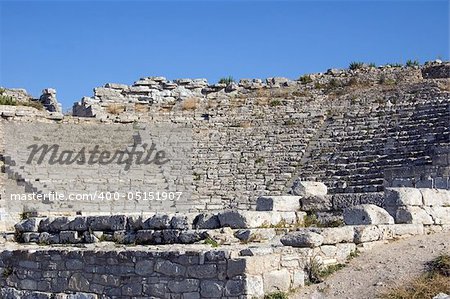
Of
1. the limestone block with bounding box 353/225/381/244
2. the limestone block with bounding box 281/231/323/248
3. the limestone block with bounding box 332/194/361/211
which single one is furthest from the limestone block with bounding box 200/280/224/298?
the limestone block with bounding box 332/194/361/211

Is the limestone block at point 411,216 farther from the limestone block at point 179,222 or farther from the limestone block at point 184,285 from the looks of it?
the limestone block at point 184,285

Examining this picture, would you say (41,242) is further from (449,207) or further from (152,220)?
(449,207)

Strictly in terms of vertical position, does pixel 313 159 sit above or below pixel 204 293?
Result: above

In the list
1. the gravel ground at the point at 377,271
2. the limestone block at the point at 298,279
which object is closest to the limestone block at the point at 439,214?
the gravel ground at the point at 377,271

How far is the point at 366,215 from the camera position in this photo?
885 centimetres

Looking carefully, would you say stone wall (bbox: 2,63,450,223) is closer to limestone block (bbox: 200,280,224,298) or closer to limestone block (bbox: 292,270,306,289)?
limestone block (bbox: 292,270,306,289)

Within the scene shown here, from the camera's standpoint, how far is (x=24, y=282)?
31.7ft

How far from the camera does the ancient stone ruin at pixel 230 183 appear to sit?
7.96m

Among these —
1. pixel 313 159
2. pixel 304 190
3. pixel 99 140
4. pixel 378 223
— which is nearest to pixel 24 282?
pixel 304 190

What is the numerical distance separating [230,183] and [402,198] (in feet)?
37.5

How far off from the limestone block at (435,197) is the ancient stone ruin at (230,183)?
0.02m

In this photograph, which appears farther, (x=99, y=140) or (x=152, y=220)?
(x=99, y=140)

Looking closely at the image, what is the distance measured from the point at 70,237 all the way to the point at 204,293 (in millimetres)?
3123

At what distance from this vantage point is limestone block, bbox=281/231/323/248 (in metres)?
7.75
